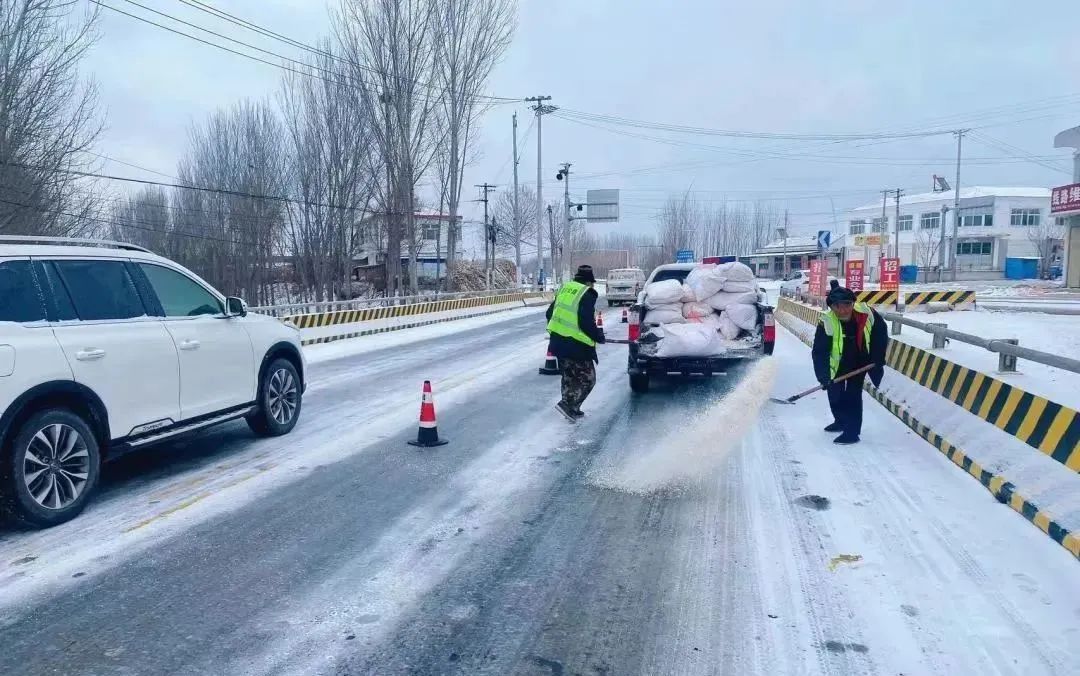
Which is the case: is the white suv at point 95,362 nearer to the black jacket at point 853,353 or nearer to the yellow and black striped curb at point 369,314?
the black jacket at point 853,353

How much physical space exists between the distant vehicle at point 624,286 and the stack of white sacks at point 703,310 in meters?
26.0

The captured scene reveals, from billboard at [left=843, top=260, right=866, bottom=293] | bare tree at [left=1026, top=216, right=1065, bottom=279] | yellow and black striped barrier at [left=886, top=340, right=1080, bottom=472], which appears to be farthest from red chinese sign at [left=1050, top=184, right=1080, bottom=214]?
yellow and black striped barrier at [left=886, top=340, right=1080, bottom=472]

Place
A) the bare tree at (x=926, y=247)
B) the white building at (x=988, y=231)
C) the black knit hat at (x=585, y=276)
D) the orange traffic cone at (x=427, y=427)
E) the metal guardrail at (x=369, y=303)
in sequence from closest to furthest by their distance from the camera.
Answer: the orange traffic cone at (x=427, y=427), the black knit hat at (x=585, y=276), the metal guardrail at (x=369, y=303), the white building at (x=988, y=231), the bare tree at (x=926, y=247)

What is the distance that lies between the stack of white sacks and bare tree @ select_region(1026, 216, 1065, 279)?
71.2m

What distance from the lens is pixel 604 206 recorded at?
5681 centimetres

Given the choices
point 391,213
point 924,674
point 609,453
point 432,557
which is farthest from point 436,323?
point 924,674

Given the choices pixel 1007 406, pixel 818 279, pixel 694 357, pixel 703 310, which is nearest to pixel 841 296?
pixel 1007 406

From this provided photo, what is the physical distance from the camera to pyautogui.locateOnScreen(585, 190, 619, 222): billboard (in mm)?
56688

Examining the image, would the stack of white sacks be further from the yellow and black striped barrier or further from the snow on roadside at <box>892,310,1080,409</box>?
the snow on roadside at <box>892,310,1080,409</box>

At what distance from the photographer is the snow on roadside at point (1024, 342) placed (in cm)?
821

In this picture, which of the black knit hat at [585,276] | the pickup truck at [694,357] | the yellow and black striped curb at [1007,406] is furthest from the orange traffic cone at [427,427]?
the yellow and black striped curb at [1007,406]

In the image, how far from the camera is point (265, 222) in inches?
1797

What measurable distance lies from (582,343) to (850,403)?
2896 millimetres

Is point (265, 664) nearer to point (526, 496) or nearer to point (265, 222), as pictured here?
point (526, 496)
